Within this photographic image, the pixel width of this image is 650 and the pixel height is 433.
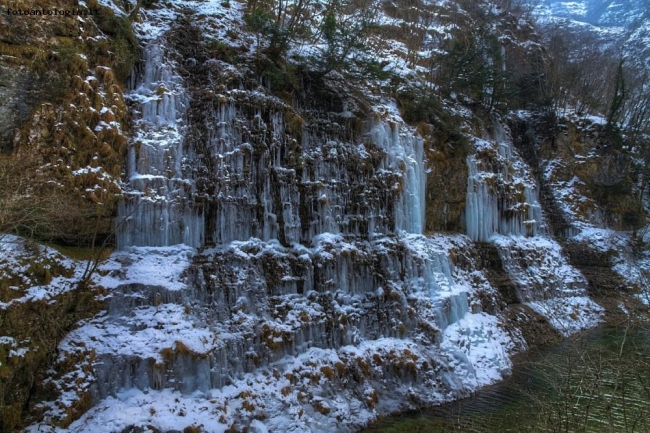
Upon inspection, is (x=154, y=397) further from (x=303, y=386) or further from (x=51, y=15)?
(x=51, y=15)

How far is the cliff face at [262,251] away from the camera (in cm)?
795

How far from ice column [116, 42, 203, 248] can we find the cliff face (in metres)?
0.05

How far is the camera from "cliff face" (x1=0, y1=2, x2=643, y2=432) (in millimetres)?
7949

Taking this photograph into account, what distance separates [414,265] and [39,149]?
10.2 m

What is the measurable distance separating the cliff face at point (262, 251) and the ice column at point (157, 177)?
1.8 inches

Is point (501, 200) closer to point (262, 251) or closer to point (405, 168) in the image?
point (405, 168)

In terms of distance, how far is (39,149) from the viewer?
883 cm

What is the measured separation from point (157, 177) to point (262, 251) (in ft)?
10.5

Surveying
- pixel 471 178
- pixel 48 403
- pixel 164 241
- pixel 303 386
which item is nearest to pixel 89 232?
pixel 164 241

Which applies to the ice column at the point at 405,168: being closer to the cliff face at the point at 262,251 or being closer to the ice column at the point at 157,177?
the cliff face at the point at 262,251
